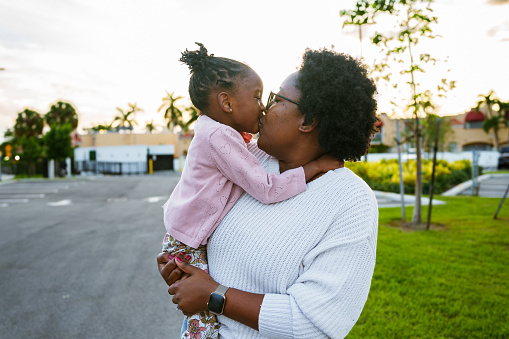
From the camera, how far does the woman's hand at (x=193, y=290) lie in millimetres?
1557

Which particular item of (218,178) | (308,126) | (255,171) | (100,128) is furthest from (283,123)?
(100,128)

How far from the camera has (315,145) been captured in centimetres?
170

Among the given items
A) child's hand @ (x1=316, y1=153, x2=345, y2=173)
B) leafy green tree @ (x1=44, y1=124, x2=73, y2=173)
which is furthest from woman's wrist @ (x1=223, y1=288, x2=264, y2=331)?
leafy green tree @ (x1=44, y1=124, x2=73, y2=173)

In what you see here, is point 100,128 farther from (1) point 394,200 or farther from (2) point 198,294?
(2) point 198,294

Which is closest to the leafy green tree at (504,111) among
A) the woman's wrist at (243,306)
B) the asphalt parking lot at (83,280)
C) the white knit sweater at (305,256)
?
the asphalt parking lot at (83,280)

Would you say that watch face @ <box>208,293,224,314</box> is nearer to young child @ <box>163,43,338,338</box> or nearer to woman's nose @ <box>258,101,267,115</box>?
young child @ <box>163,43,338,338</box>

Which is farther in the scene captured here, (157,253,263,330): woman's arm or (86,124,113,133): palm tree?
(86,124,113,133): palm tree

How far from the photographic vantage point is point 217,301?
152 cm

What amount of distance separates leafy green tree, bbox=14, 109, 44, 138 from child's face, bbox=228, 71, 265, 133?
184 ft

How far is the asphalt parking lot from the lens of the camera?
14.5 ft

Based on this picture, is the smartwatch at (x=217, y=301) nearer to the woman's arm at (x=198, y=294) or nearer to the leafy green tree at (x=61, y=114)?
the woman's arm at (x=198, y=294)

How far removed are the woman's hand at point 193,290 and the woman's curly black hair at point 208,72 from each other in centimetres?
78

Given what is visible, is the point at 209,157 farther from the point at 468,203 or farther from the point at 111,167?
the point at 111,167

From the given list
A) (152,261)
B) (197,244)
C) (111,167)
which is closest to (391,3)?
(152,261)
